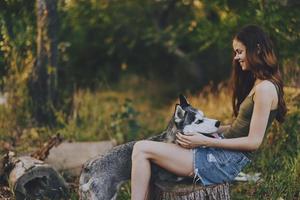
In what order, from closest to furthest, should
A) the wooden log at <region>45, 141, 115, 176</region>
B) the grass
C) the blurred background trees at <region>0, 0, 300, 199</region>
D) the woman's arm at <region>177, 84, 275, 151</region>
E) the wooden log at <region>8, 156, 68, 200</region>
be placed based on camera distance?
the woman's arm at <region>177, 84, 275, 151</region> < the wooden log at <region>8, 156, 68, 200</region> < the grass < the wooden log at <region>45, 141, 115, 176</region> < the blurred background trees at <region>0, 0, 300, 199</region>

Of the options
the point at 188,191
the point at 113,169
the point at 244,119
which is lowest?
the point at 188,191

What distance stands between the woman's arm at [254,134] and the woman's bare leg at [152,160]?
11 centimetres

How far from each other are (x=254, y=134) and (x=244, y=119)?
216mm

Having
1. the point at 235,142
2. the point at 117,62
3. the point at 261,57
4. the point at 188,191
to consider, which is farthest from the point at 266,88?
the point at 117,62

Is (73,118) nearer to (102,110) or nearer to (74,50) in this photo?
(102,110)

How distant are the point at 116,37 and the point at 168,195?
7.22m

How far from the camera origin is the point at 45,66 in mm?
7250

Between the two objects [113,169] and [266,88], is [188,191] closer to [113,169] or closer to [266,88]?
[113,169]

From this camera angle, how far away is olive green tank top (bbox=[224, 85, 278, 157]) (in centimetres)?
418

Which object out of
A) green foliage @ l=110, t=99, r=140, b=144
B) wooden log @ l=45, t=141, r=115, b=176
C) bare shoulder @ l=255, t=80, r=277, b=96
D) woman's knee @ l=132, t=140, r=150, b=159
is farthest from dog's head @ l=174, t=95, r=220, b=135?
green foliage @ l=110, t=99, r=140, b=144

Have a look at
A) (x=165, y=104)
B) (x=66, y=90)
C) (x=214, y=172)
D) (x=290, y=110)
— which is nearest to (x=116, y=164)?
(x=214, y=172)

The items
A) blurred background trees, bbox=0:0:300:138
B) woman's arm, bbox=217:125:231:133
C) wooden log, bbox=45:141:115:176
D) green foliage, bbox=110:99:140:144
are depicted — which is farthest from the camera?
green foliage, bbox=110:99:140:144

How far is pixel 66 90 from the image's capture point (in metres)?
8.68

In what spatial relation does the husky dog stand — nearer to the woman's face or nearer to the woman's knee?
the woman's knee
